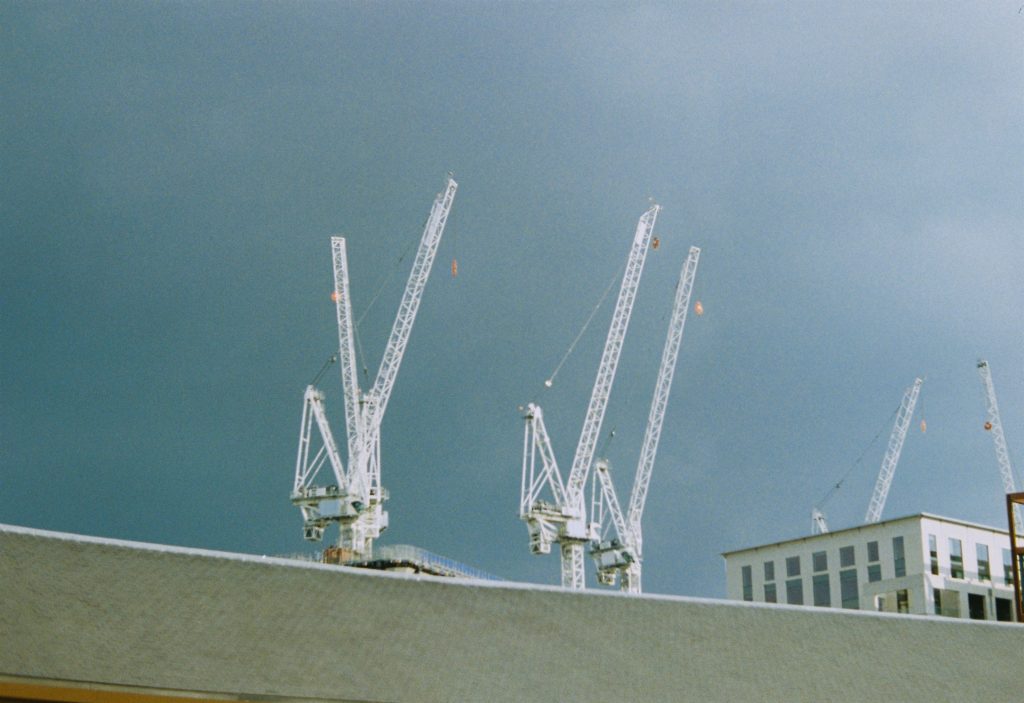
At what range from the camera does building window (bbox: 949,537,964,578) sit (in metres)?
90.9

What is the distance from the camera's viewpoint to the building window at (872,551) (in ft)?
305

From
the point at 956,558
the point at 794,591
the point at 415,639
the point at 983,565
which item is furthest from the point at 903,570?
the point at 415,639

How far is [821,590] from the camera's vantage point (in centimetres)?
9606

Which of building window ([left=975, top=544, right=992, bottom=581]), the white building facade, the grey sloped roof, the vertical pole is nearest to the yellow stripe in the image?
the grey sloped roof

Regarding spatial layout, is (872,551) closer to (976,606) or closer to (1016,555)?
(976,606)

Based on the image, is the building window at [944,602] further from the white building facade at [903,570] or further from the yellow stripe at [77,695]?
the yellow stripe at [77,695]

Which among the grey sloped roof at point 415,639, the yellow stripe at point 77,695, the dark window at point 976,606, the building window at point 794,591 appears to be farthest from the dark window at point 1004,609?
the yellow stripe at point 77,695

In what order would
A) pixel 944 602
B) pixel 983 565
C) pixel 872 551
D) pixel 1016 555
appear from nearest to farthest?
1. pixel 1016 555
2. pixel 944 602
3. pixel 983 565
4. pixel 872 551

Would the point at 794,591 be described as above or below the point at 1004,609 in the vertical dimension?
above

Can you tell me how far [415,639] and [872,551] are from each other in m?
58.6

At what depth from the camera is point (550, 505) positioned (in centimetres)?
13512

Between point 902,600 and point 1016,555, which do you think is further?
point 902,600

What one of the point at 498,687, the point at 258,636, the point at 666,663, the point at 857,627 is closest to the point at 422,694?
the point at 498,687

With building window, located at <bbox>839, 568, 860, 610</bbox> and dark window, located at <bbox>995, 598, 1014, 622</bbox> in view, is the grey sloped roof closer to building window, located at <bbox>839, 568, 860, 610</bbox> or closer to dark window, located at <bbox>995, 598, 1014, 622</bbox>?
dark window, located at <bbox>995, 598, 1014, 622</bbox>
